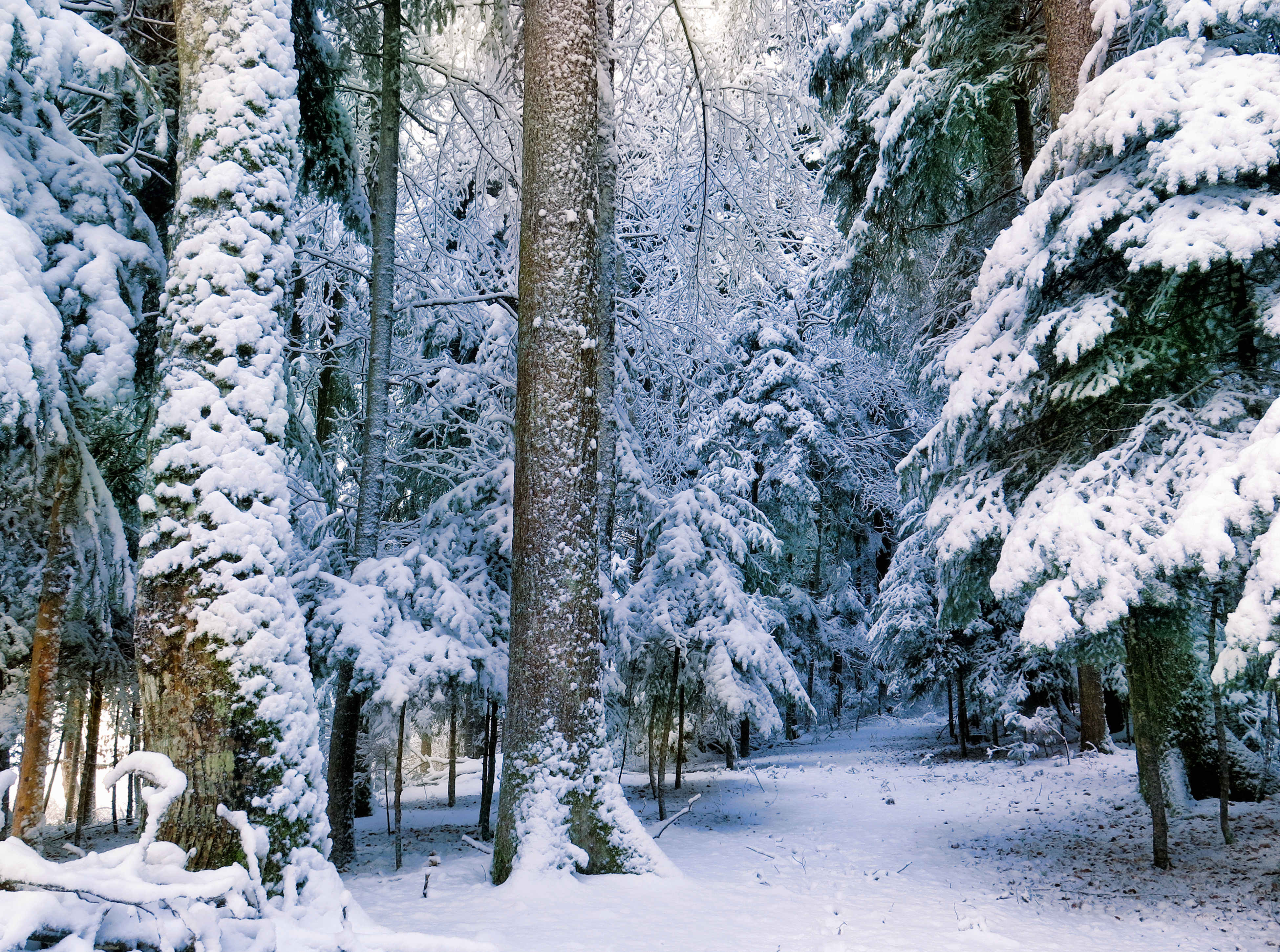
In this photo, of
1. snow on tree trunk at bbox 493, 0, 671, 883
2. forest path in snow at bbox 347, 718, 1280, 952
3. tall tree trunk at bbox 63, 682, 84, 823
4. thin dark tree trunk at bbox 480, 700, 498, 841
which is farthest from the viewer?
tall tree trunk at bbox 63, 682, 84, 823

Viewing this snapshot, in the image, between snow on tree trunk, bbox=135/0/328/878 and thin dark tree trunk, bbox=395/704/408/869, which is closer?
snow on tree trunk, bbox=135/0/328/878

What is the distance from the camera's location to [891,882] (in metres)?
6.97

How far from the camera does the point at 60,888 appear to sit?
4.47ft

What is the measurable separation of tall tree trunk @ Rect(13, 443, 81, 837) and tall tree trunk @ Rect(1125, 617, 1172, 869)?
7794mm

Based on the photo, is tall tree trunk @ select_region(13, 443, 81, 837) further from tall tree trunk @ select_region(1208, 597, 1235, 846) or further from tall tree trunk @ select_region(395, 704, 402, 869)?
tall tree trunk @ select_region(1208, 597, 1235, 846)

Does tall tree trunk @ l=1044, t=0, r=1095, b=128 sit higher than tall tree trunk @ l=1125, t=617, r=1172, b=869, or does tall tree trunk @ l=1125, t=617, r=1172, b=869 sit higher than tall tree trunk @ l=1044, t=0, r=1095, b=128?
tall tree trunk @ l=1044, t=0, r=1095, b=128

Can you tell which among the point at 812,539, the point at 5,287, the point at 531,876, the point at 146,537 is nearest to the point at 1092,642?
the point at 531,876

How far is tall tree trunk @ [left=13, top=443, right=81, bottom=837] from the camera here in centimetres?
481

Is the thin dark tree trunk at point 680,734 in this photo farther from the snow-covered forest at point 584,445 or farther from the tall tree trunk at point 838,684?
the tall tree trunk at point 838,684

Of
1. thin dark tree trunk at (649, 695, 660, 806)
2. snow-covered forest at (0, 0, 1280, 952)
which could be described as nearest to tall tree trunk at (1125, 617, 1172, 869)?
snow-covered forest at (0, 0, 1280, 952)

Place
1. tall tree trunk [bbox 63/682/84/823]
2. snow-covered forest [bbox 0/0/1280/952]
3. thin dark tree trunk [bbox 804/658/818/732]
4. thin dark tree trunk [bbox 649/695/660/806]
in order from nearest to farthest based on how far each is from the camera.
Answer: snow-covered forest [bbox 0/0/1280/952] → tall tree trunk [bbox 63/682/84/823] → thin dark tree trunk [bbox 649/695/660/806] → thin dark tree trunk [bbox 804/658/818/732]

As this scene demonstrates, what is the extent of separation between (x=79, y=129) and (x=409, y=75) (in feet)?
12.3

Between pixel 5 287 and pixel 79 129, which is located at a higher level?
pixel 79 129

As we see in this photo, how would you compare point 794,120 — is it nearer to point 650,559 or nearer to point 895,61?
point 895,61
